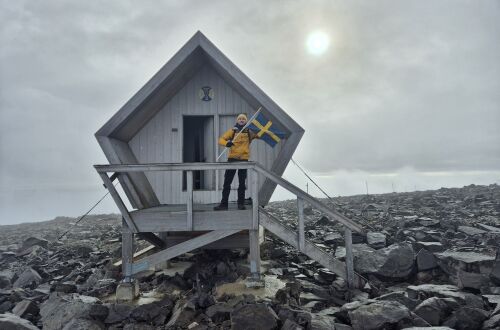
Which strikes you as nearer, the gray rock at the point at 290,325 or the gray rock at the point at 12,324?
the gray rock at the point at 290,325

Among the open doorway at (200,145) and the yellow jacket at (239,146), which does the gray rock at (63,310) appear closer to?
the yellow jacket at (239,146)

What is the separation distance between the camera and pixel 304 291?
730 centimetres

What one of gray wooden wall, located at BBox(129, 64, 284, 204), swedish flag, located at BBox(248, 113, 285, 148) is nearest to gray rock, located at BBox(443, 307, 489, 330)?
swedish flag, located at BBox(248, 113, 285, 148)

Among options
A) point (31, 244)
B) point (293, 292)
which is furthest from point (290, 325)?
point (31, 244)

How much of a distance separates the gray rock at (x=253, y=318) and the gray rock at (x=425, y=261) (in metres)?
4.48

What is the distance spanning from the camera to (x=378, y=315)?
527 centimetres

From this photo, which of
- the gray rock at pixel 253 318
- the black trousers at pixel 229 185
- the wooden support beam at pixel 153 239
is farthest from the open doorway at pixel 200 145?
the gray rock at pixel 253 318

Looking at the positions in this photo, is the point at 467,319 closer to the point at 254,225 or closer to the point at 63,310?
the point at 254,225

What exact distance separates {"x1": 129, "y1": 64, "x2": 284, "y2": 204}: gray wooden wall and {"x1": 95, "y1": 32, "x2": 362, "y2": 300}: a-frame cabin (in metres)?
0.03

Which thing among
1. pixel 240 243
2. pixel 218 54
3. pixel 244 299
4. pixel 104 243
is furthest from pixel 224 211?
pixel 104 243

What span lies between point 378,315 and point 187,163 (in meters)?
4.51

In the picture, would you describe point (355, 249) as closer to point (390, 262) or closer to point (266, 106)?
point (390, 262)

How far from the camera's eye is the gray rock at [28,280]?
9.20 meters

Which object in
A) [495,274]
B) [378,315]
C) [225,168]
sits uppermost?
[225,168]
